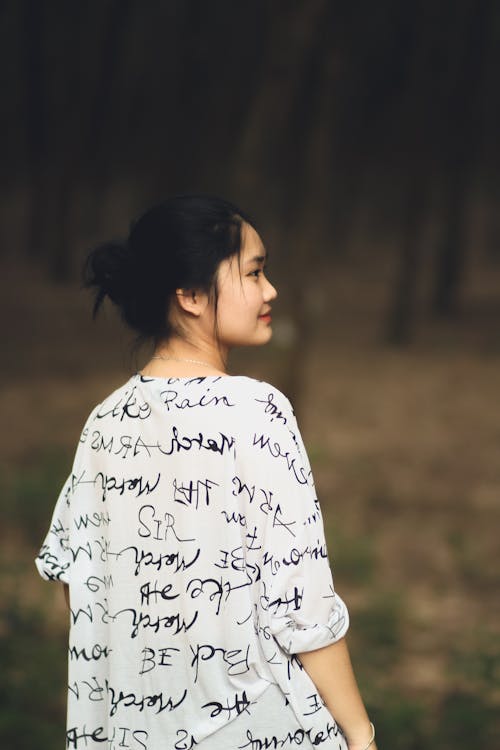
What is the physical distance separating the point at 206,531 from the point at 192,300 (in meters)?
0.37

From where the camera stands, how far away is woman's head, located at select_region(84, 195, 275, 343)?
1.62 metres

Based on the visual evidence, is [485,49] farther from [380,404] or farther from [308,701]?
[308,701]

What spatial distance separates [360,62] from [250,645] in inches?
574

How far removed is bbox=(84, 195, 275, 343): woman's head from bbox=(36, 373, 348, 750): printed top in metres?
0.12

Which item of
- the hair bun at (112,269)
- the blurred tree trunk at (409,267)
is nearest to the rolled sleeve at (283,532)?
the hair bun at (112,269)

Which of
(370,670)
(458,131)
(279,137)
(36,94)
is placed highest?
(36,94)

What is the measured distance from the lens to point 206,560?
1560 mm

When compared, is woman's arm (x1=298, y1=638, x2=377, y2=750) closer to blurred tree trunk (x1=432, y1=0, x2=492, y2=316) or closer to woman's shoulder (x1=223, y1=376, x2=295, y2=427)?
woman's shoulder (x1=223, y1=376, x2=295, y2=427)

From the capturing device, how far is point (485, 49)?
14.0 meters

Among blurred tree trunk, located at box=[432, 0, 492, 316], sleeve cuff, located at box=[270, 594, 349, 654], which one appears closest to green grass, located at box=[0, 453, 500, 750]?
sleeve cuff, located at box=[270, 594, 349, 654]

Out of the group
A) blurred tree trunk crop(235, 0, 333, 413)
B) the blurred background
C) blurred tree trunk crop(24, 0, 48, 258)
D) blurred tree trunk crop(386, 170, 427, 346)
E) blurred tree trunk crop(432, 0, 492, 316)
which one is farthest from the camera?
blurred tree trunk crop(24, 0, 48, 258)

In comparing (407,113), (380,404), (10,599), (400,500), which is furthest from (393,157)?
(10,599)

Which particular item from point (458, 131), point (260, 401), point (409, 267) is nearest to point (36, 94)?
point (458, 131)

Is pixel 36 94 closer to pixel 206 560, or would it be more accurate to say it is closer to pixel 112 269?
pixel 112 269
